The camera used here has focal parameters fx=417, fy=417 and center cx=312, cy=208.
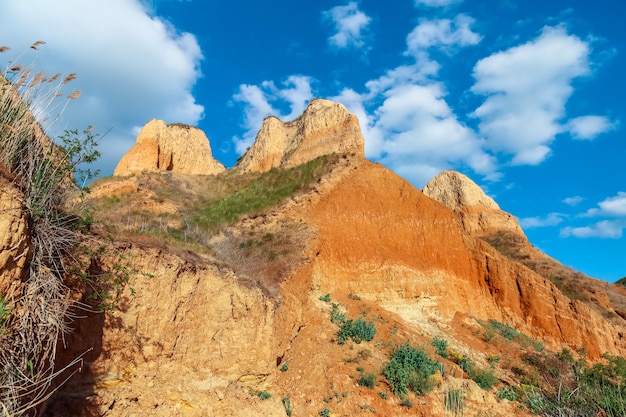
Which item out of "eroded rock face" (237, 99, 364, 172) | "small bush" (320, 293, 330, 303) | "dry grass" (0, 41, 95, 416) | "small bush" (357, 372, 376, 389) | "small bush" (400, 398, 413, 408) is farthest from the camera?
"eroded rock face" (237, 99, 364, 172)

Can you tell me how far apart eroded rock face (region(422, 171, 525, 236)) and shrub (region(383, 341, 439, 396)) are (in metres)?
32.7

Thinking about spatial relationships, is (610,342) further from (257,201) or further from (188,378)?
(188,378)

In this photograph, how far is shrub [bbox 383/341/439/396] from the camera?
13.4 metres

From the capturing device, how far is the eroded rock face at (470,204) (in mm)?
44844

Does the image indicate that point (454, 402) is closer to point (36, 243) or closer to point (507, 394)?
point (507, 394)

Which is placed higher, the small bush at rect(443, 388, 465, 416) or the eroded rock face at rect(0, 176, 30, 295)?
the eroded rock face at rect(0, 176, 30, 295)

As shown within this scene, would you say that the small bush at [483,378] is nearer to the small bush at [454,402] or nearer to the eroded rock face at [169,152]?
the small bush at [454,402]

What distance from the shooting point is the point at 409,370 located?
14.1m

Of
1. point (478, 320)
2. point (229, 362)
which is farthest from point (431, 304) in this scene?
point (229, 362)

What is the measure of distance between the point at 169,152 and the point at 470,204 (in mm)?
33239

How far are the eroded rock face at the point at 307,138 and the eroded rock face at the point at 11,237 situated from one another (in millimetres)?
21701

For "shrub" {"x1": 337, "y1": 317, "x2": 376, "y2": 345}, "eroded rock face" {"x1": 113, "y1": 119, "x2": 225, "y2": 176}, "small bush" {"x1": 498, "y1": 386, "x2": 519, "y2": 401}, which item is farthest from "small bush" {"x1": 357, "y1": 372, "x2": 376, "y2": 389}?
"eroded rock face" {"x1": 113, "y1": 119, "x2": 225, "y2": 176}

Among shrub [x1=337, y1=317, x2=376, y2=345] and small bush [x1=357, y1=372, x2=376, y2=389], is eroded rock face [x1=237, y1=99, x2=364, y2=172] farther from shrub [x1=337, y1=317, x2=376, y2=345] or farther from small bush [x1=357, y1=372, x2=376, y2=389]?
small bush [x1=357, y1=372, x2=376, y2=389]

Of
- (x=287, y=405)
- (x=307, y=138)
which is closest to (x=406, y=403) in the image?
(x=287, y=405)
